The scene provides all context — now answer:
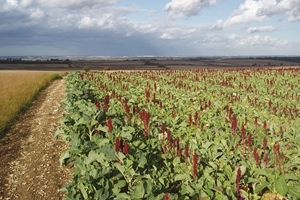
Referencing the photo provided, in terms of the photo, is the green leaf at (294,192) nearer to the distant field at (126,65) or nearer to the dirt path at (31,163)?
the dirt path at (31,163)

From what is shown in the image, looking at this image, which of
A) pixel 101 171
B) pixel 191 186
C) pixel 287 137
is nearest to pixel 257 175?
pixel 191 186

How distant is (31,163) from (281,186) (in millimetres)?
5107

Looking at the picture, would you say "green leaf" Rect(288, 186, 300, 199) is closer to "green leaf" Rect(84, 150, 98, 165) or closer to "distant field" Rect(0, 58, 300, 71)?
"green leaf" Rect(84, 150, 98, 165)

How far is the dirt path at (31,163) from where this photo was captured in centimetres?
526

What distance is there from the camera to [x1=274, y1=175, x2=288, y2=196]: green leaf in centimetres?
318

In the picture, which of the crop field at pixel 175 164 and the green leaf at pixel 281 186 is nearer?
the green leaf at pixel 281 186

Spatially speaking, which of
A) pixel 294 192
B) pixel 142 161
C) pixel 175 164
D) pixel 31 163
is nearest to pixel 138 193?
pixel 142 161

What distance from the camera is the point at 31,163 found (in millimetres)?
6516

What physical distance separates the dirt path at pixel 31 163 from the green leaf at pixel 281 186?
3369mm

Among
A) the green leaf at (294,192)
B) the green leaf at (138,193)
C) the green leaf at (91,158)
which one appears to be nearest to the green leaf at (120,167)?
the green leaf at (91,158)

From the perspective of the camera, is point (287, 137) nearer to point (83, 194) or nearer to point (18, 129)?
point (83, 194)

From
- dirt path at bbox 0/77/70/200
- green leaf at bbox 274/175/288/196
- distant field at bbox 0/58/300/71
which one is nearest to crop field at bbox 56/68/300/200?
green leaf at bbox 274/175/288/196

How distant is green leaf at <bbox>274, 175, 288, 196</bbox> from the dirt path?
3369 millimetres

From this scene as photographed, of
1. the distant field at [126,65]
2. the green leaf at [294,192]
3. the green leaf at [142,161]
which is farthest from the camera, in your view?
the distant field at [126,65]
